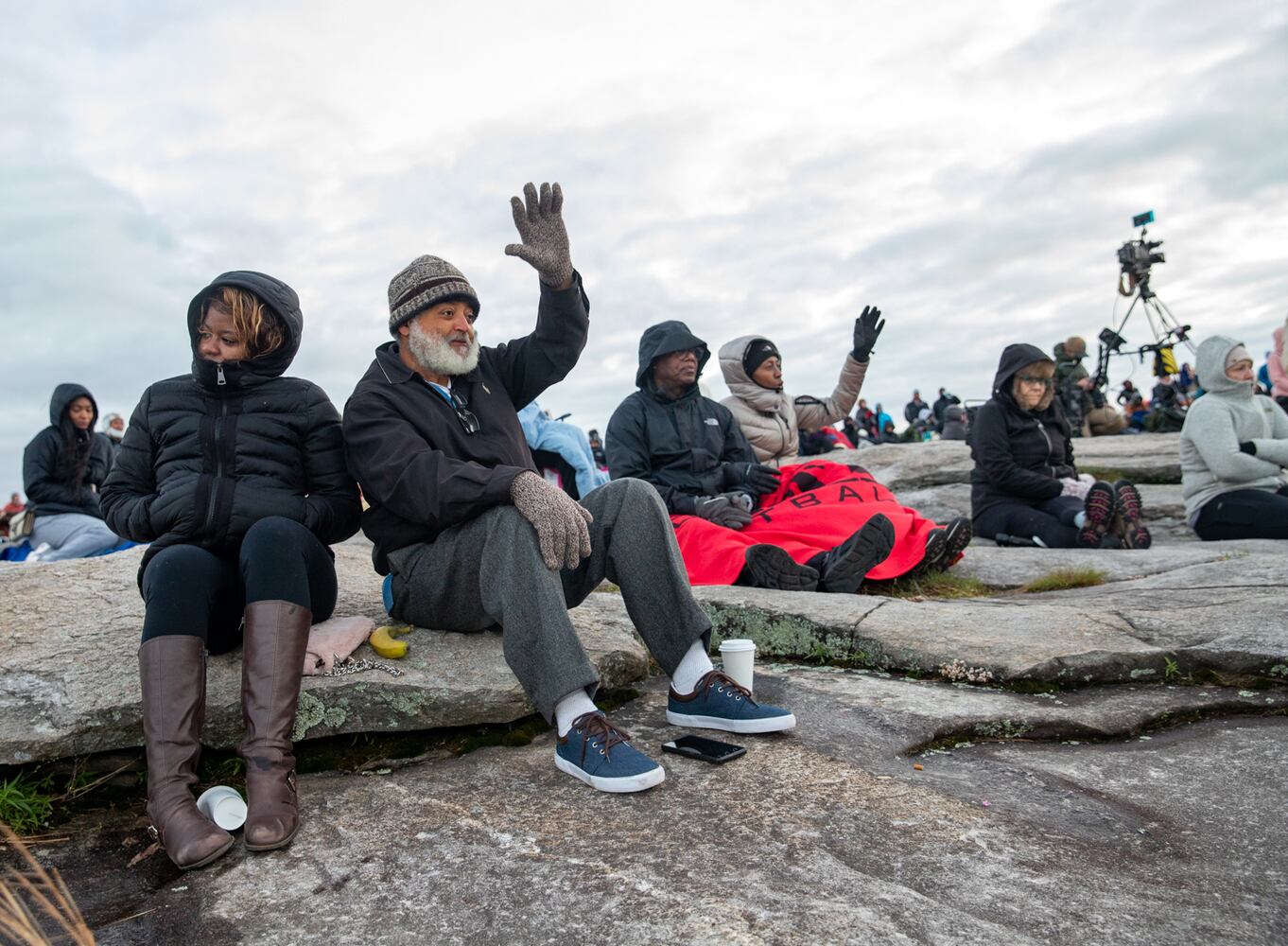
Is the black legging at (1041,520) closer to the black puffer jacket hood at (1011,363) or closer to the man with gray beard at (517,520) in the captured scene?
the black puffer jacket hood at (1011,363)

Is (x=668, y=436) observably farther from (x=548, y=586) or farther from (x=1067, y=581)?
(x=548, y=586)

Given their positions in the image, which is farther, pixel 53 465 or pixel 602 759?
pixel 53 465

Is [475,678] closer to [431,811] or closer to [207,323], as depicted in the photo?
[431,811]

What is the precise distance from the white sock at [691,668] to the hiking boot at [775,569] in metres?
2.00

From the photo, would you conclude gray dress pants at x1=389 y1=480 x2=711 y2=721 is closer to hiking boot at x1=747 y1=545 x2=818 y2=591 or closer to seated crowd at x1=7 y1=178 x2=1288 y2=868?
seated crowd at x1=7 y1=178 x2=1288 y2=868

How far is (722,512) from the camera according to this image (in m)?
5.48

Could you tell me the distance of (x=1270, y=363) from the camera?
10328mm

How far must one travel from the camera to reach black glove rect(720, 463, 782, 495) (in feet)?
19.4

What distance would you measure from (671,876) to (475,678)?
121 cm

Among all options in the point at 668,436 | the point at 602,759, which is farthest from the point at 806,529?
the point at 602,759

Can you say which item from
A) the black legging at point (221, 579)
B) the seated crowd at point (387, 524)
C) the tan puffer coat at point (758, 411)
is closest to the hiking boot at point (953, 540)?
the tan puffer coat at point (758, 411)

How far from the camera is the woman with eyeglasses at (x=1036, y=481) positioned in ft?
20.7

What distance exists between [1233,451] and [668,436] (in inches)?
169

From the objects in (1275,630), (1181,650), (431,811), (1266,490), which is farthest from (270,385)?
(1266,490)
